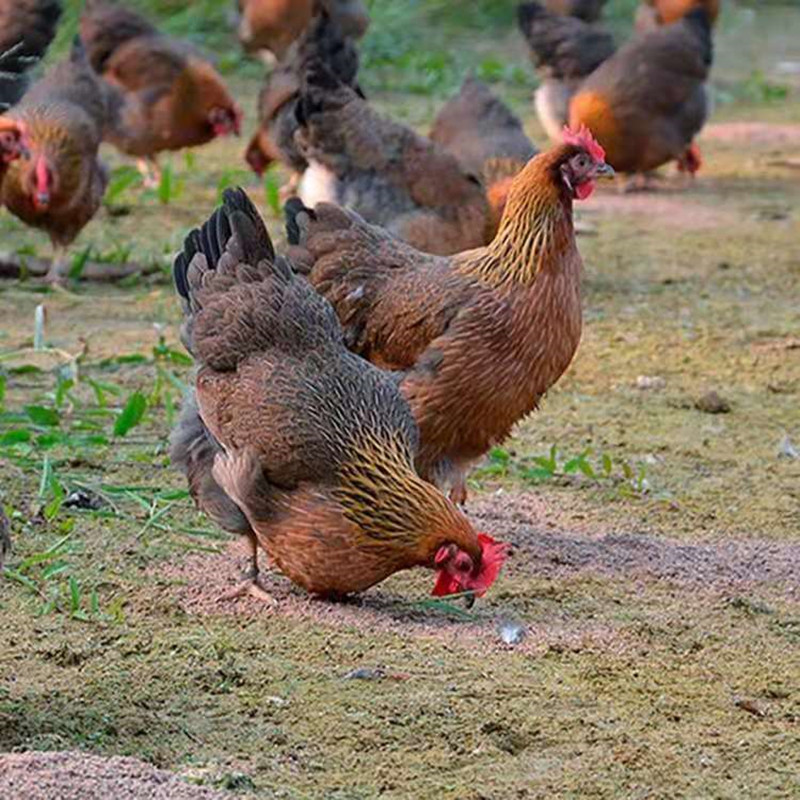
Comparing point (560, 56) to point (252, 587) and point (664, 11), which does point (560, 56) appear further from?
point (252, 587)

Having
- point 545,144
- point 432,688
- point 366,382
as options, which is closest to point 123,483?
point 366,382

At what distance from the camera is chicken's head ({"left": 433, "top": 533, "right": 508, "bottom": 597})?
4.65 meters

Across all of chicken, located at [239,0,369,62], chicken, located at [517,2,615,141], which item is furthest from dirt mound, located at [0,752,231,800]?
chicken, located at [239,0,369,62]

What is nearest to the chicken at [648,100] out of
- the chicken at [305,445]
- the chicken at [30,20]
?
the chicken at [30,20]

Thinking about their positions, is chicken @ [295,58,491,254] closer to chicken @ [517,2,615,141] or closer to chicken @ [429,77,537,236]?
chicken @ [429,77,537,236]

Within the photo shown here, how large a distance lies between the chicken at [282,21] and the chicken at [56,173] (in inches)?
159

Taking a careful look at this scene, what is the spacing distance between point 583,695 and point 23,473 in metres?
2.35

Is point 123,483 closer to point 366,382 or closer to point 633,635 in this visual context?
point 366,382

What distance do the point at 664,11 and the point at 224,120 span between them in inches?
154

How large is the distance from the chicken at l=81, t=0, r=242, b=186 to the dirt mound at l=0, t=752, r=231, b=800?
26.2ft

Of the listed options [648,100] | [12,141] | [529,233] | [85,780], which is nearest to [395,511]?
[529,233]

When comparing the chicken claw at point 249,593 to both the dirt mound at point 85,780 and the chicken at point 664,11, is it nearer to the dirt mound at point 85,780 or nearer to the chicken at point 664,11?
the dirt mound at point 85,780

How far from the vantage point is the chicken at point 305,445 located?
15.3 ft

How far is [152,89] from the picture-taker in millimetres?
11359
